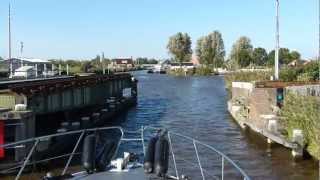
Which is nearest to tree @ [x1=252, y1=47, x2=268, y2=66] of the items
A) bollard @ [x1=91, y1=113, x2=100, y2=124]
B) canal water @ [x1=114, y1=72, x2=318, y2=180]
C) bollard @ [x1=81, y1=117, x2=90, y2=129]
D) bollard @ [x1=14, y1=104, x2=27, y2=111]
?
canal water @ [x1=114, y1=72, x2=318, y2=180]

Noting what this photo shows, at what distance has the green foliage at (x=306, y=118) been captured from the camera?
2353 cm

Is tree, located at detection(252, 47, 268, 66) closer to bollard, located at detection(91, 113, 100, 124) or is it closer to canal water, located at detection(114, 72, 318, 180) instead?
canal water, located at detection(114, 72, 318, 180)

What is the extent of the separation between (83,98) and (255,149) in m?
15.5

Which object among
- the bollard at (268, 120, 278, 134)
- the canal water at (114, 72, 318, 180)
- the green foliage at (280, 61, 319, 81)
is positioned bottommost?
the canal water at (114, 72, 318, 180)

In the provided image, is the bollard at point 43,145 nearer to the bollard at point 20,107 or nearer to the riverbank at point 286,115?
the bollard at point 20,107

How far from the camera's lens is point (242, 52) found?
169625 mm

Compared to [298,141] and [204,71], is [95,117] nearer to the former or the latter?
[298,141]

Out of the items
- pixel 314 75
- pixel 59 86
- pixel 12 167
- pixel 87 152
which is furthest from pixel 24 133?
pixel 314 75

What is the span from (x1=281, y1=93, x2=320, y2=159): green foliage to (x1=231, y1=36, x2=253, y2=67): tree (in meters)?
132

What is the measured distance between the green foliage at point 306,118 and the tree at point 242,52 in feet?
433

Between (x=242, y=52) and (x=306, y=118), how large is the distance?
146 metres

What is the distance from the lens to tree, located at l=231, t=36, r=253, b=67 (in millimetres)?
165462

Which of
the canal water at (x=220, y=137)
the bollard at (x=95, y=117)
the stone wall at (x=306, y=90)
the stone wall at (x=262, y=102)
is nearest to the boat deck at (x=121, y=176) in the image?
the canal water at (x=220, y=137)

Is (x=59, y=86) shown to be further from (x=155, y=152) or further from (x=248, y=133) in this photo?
(x=155, y=152)
